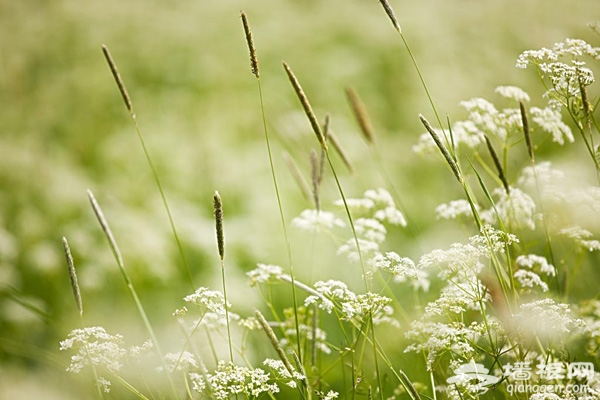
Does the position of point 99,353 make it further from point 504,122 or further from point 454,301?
point 504,122

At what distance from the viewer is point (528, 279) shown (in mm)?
1270

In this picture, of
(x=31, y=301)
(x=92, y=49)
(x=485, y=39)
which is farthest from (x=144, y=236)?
(x=485, y=39)

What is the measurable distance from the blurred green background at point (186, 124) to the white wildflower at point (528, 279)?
2.41ft

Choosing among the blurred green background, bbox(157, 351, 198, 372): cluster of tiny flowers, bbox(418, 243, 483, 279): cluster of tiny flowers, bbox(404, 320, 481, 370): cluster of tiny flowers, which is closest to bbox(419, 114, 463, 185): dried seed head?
bbox(418, 243, 483, 279): cluster of tiny flowers

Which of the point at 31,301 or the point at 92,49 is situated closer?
the point at 31,301

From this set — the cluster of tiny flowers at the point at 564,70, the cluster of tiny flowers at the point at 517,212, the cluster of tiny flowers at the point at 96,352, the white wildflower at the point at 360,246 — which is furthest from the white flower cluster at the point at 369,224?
the cluster of tiny flowers at the point at 96,352

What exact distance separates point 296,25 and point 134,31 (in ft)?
2.98

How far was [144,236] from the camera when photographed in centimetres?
212

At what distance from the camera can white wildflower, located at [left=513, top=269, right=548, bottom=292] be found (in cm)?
124

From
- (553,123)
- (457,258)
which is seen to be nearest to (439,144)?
(457,258)

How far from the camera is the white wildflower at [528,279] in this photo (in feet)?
4.06

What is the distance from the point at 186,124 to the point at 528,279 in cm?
181

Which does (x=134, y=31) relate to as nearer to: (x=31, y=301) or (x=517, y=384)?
(x=31, y=301)

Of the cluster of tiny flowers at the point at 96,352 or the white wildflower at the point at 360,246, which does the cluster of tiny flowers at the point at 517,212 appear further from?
the cluster of tiny flowers at the point at 96,352
